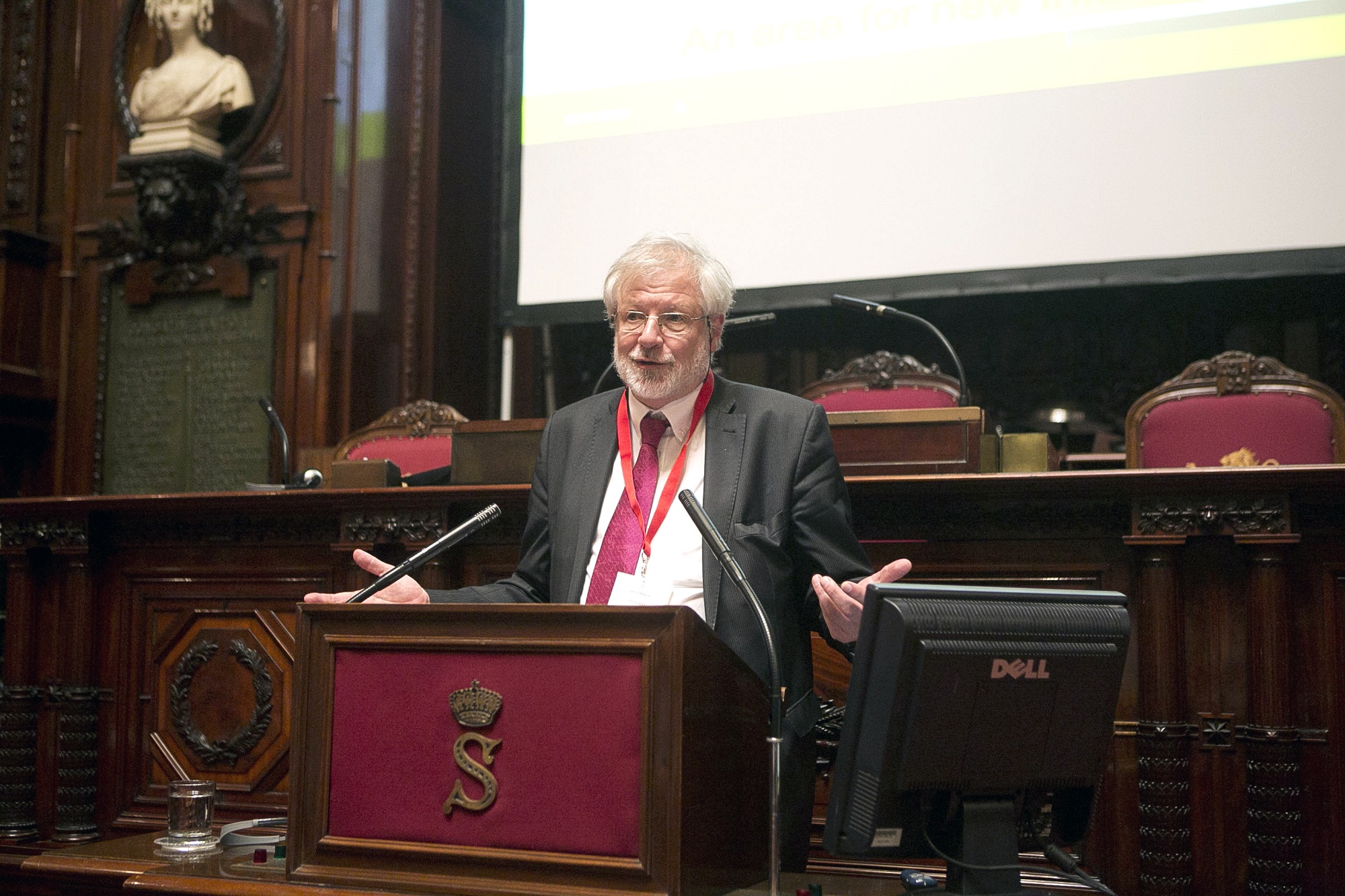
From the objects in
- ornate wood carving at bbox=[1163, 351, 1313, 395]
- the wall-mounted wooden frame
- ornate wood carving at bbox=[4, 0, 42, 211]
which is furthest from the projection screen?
ornate wood carving at bbox=[4, 0, 42, 211]

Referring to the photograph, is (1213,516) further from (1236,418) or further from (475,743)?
(475,743)

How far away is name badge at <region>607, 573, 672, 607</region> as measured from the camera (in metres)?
2.13

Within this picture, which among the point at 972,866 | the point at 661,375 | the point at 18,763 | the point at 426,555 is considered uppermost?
the point at 661,375

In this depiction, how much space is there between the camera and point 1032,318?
529 cm

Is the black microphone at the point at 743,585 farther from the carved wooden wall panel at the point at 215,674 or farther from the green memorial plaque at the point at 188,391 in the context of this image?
the green memorial plaque at the point at 188,391

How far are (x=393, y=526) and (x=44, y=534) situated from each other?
1061mm

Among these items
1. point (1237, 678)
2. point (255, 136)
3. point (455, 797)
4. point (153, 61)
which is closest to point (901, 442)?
point (1237, 678)

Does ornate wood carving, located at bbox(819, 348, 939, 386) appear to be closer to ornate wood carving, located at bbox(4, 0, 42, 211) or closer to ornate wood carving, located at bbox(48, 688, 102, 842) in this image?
ornate wood carving, located at bbox(48, 688, 102, 842)

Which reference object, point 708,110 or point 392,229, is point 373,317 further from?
point 708,110

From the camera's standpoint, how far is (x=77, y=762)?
340 cm

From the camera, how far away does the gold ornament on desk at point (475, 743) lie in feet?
5.17

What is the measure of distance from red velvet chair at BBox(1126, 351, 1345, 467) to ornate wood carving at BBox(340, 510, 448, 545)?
1834mm

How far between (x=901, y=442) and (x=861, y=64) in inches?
89.9

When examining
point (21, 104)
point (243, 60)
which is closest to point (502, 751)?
point (243, 60)
